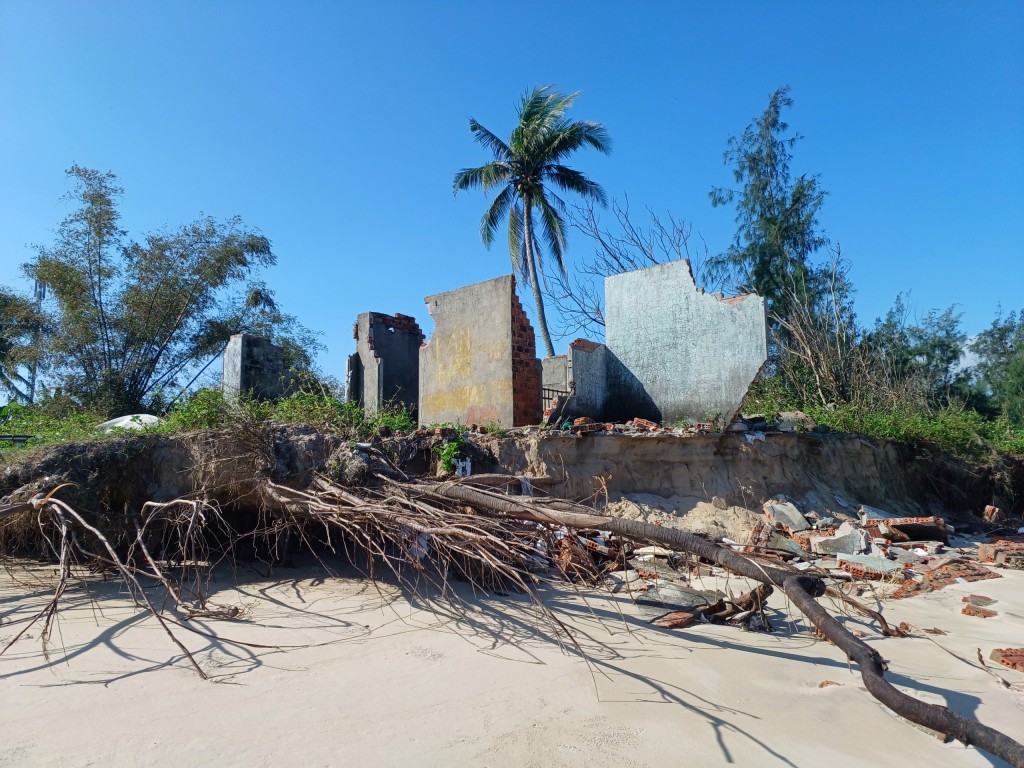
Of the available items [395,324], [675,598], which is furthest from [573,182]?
[675,598]

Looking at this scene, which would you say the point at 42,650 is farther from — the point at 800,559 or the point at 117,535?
the point at 800,559

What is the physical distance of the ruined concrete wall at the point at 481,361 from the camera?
28.4ft

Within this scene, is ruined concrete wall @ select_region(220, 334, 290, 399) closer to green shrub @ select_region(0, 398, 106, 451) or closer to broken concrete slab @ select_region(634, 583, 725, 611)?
green shrub @ select_region(0, 398, 106, 451)

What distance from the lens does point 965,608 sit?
5340 mm

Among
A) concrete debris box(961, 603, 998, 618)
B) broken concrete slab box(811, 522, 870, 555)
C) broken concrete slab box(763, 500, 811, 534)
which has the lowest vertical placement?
concrete debris box(961, 603, 998, 618)

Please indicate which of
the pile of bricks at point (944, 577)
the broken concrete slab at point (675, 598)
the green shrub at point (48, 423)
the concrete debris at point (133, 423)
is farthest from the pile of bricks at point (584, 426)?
the green shrub at point (48, 423)

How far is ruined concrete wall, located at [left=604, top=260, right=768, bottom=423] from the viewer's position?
325 inches

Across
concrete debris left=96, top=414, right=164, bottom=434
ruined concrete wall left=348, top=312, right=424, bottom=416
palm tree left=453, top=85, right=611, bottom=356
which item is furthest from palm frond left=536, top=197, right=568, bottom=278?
concrete debris left=96, top=414, right=164, bottom=434

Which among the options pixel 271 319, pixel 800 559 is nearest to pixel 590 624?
pixel 800 559

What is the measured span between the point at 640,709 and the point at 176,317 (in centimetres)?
1755

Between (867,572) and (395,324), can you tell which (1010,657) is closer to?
(867,572)

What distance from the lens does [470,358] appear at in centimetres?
916

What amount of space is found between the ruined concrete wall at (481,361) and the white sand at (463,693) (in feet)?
13.8

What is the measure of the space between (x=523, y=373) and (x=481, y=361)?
0.70m
